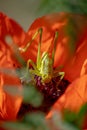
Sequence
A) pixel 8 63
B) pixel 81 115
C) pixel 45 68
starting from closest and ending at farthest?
pixel 81 115
pixel 8 63
pixel 45 68

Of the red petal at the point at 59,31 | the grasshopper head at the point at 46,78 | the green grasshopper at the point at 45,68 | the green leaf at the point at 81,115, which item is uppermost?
the red petal at the point at 59,31

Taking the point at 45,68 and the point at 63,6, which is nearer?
the point at 63,6

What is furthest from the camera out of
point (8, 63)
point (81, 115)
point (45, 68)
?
point (45, 68)

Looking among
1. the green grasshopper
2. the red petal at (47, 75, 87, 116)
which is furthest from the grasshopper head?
the red petal at (47, 75, 87, 116)

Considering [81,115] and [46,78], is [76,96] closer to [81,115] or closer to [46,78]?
[81,115]

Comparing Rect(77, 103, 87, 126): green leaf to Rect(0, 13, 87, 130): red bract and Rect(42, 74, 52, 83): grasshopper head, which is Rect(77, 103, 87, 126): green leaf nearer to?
Rect(0, 13, 87, 130): red bract

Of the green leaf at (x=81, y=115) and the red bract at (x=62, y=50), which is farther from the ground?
the red bract at (x=62, y=50)

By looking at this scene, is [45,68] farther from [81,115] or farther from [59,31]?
[81,115]

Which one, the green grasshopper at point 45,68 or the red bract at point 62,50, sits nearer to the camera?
the red bract at point 62,50

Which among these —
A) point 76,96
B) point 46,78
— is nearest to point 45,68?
point 46,78

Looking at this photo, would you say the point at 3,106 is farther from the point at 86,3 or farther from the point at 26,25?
the point at 26,25

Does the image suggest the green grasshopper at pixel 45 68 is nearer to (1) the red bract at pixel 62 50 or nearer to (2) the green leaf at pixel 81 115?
(1) the red bract at pixel 62 50

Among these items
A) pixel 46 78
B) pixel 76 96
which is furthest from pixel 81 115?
pixel 46 78

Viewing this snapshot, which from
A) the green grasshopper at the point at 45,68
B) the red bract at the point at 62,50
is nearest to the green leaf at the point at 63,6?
the red bract at the point at 62,50
